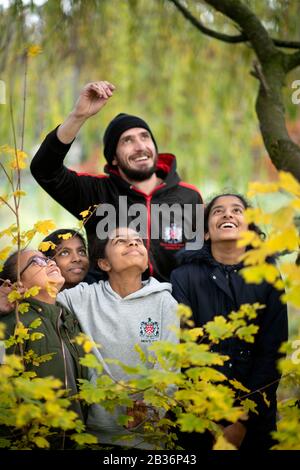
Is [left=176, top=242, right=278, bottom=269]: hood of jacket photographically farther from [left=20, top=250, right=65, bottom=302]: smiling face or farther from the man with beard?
[left=20, top=250, right=65, bottom=302]: smiling face

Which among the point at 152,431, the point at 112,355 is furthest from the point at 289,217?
the point at 112,355

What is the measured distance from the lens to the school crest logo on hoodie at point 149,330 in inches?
113

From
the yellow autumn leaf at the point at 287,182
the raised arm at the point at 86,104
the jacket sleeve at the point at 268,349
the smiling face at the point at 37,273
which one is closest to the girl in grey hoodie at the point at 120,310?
the smiling face at the point at 37,273

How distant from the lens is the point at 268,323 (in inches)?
119

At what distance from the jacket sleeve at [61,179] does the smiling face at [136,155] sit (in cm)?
15

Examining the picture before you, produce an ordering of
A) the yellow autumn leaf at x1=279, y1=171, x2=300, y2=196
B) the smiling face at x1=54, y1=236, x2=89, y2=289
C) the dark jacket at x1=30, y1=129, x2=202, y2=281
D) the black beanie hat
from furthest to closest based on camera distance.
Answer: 1. the black beanie hat
2. the dark jacket at x1=30, y1=129, x2=202, y2=281
3. the smiling face at x1=54, y1=236, x2=89, y2=289
4. the yellow autumn leaf at x1=279, y1=171, x2=300, y2=196

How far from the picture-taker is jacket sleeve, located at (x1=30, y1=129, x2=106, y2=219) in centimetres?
325

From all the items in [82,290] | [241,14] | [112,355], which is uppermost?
[241,14]

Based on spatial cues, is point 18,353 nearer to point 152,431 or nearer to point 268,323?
point 152,431

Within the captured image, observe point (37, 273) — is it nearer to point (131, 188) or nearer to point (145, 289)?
point (145, 289)

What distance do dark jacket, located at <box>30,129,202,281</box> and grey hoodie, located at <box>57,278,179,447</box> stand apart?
330 millimetres

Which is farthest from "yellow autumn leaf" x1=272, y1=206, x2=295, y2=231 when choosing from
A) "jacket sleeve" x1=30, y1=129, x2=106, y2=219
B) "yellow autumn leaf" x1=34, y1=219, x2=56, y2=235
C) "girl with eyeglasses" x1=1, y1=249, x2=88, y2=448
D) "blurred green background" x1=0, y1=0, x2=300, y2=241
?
"blurred green background" x1=0, y1=0, x2=300, y2=241

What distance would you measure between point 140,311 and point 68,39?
3.09 m

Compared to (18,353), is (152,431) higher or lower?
lower
